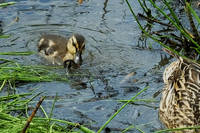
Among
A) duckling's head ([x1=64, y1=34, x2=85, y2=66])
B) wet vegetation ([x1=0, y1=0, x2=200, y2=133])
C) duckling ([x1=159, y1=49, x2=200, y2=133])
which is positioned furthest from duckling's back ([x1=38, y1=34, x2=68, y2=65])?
duckling ([x1=159, y1=49, x2=200, y2=133])

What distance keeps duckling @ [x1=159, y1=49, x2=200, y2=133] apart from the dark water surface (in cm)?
26

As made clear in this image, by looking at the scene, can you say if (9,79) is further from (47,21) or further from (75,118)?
(47,21)

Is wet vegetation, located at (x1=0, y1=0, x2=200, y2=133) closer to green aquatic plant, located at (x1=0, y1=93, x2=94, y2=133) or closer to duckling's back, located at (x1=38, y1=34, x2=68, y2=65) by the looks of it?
green aquatic plant, located at (x1=0, y1=93, x2=94, y2=133)

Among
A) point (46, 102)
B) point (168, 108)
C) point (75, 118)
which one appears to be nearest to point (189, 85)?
point (168, 108)

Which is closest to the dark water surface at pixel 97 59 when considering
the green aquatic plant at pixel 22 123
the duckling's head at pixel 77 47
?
the duckling's head at pixel 77 47

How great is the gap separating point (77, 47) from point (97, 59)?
0.20 meters

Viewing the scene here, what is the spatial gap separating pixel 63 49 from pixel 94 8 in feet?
2.25

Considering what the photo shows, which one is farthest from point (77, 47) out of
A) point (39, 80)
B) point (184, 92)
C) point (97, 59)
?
point (184, 92)

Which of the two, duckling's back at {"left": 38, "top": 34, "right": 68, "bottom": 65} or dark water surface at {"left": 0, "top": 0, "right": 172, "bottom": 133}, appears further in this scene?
duckling's back at {"left": 38, "top": 34, "right": 68, "bottom": 65}

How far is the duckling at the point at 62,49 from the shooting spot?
404 centimetres

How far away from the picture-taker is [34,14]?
4.75 meters

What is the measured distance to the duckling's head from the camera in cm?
404

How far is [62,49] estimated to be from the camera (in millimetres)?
4367

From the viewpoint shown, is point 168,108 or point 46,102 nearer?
point 168,108
